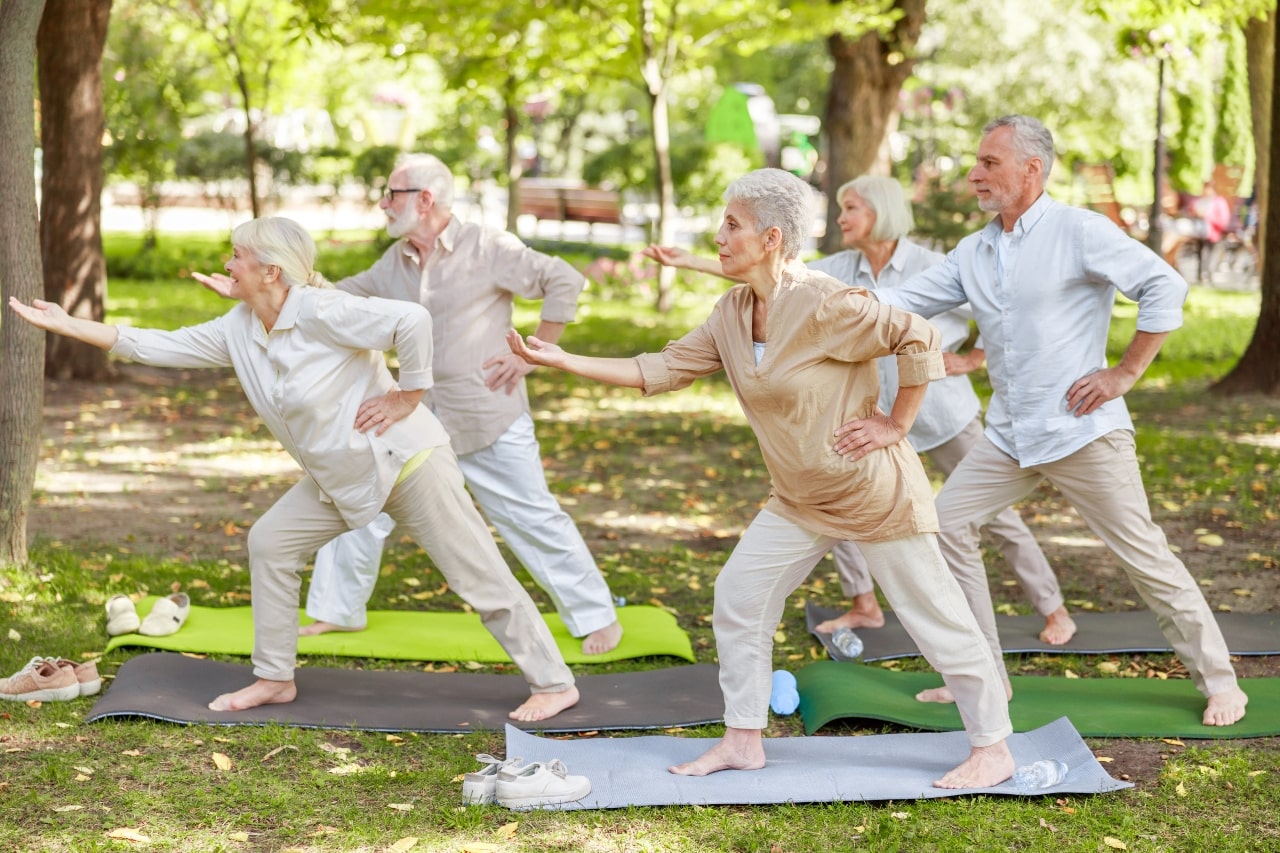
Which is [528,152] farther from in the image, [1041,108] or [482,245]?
[482,245]

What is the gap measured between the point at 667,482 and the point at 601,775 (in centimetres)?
498

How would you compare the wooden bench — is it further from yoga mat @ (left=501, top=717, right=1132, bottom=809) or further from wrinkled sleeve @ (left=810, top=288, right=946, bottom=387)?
wrinkled sleeve @ (left=810, top=288, right=946, bottom=387)

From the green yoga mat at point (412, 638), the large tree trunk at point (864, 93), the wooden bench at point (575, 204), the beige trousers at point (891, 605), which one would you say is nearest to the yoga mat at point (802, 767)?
the beige trousers at point (891, 605)

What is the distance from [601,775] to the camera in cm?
457

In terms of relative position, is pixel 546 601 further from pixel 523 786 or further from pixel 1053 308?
pixel 1053 308

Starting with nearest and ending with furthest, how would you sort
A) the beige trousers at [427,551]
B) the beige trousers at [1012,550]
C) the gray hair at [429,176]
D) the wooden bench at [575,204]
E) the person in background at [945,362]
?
the beige trousers at [427,551]
the gray hair at [429,176]
the person in background at [945,362]
the beige trousers at [1012,550]
the wooden bench at [575,204]

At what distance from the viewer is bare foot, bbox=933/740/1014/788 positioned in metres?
4.40

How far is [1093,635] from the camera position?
620cm

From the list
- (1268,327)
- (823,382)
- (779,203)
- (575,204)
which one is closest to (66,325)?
(779,203)

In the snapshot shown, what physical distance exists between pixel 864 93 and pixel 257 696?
1146 centimetres

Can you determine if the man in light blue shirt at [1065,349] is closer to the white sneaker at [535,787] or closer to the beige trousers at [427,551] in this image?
the beige trousers at [427,551]

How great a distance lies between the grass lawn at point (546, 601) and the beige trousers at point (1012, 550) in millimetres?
300

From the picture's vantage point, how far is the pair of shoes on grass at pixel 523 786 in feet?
14.2

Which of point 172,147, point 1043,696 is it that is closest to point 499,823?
point 1043,696
